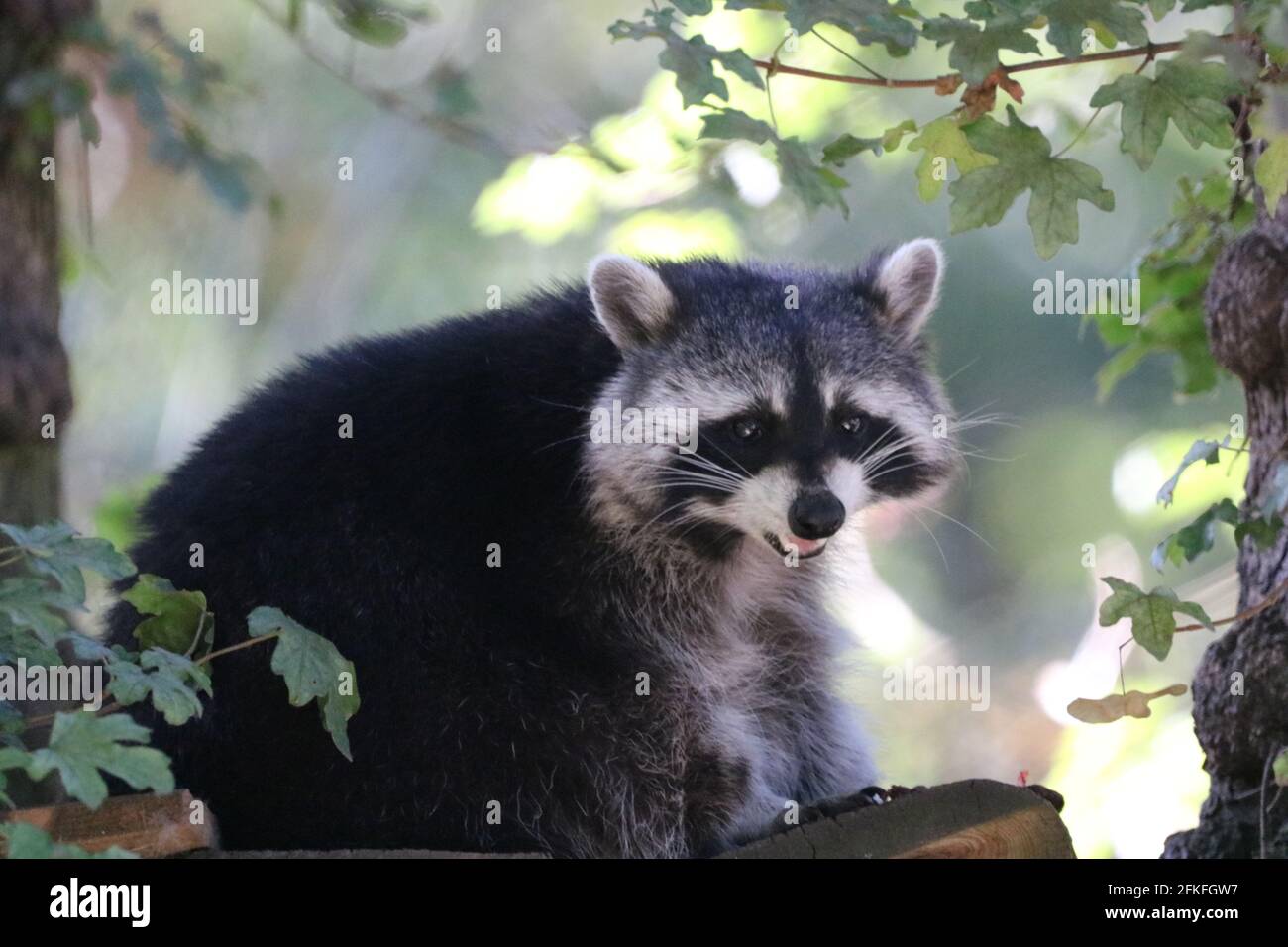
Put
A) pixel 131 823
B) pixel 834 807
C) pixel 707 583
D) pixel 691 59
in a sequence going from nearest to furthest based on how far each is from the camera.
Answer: pixel 131 823 → pixel 834 807 → pixel 691 59 → pixel 707 583

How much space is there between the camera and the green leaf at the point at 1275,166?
341 centimetres

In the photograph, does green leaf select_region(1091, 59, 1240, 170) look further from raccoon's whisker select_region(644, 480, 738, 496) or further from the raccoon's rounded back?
the raccoon's rounded back

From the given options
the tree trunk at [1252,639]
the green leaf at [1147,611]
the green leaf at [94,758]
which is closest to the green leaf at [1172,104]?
the tree trunk at [1252,639]

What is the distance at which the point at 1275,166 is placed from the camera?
341 centimetres

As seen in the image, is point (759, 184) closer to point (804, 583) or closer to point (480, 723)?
point (804, 583)

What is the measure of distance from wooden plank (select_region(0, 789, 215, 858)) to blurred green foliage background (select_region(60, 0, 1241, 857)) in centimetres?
549

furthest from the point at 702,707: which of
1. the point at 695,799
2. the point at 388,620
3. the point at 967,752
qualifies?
the point at 967,752

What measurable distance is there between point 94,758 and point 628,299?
218 cm

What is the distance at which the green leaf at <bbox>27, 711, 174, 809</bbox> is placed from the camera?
8.60ft

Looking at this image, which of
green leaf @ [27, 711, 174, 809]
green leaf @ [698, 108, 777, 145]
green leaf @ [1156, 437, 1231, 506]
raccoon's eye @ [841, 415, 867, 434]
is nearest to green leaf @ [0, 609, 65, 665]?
green leaf @ [27, 711, 174, 809]

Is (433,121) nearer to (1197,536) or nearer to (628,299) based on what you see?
(628,299)

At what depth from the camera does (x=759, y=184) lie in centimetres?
702

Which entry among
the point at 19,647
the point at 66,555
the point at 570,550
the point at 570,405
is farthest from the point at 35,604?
the point at 570,405
